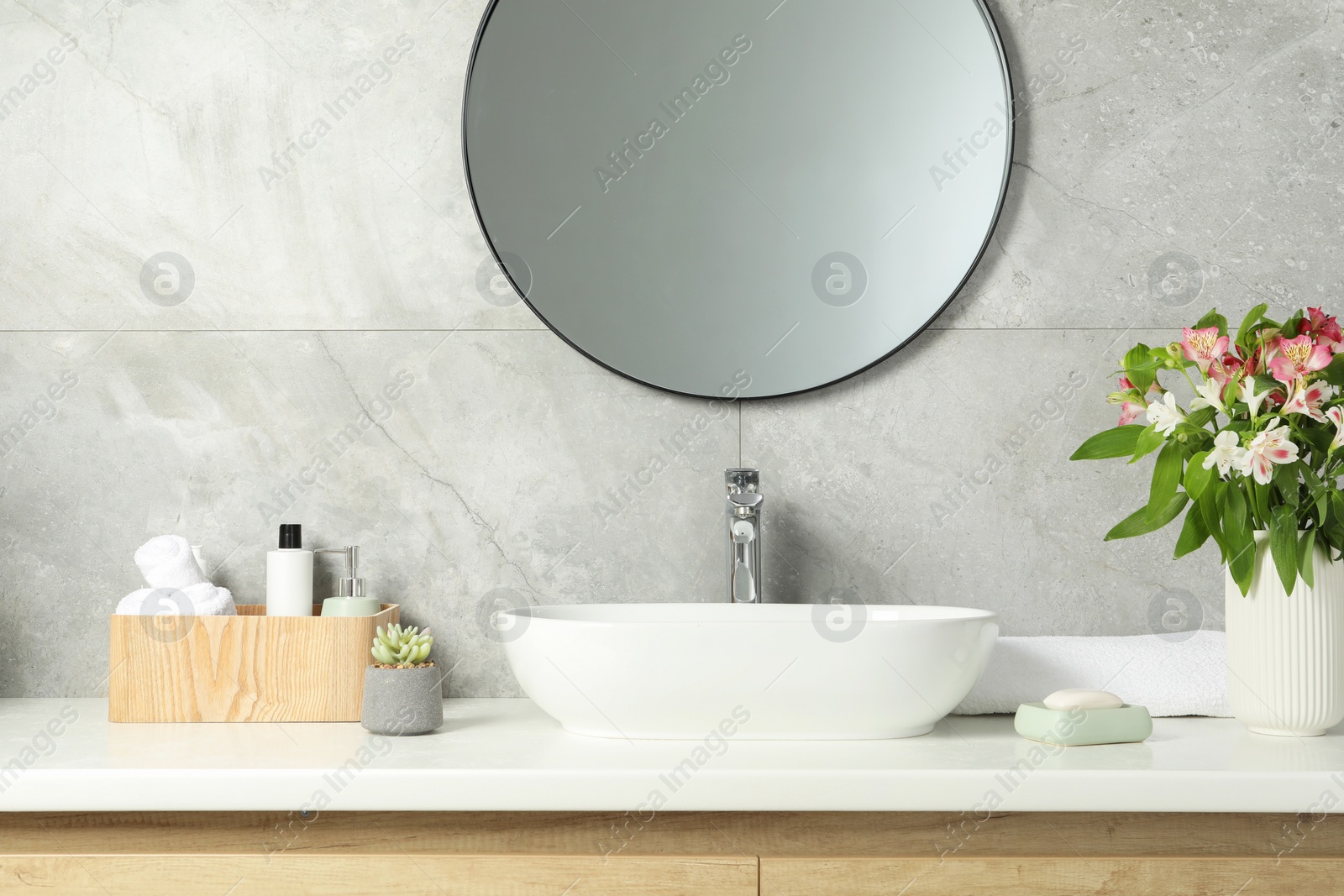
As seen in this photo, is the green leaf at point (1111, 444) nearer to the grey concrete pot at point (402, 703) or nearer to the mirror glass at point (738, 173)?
the mirror glass at point (738, 173)

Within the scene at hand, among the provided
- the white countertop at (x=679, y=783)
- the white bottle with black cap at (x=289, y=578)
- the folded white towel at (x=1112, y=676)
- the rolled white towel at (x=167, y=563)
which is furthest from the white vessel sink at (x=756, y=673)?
the rolled white towel at (x=167, y=563)

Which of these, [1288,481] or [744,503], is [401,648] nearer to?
[744,503]

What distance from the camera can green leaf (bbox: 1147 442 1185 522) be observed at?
1064 mm

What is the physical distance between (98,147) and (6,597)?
62 centimetres

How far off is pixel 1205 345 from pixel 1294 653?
13.4 inches

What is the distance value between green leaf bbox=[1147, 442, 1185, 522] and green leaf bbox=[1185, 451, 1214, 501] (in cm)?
2

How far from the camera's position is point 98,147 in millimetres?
1330

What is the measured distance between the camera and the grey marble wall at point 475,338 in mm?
1310

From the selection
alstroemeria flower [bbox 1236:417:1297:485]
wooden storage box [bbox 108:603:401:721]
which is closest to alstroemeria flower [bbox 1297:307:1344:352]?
alstroemeria flower [bbox 1236:417:1297:485]

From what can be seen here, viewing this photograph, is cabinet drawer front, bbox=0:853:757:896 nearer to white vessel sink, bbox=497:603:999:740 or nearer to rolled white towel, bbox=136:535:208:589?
white vessel sink, bbox=497:603:999:740

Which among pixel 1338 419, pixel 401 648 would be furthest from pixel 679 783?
pixel 1338 419

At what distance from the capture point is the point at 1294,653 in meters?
1.02

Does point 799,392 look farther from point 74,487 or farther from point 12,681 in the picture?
point 12,681

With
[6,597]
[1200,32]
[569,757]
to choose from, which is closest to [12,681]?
[6,597]
